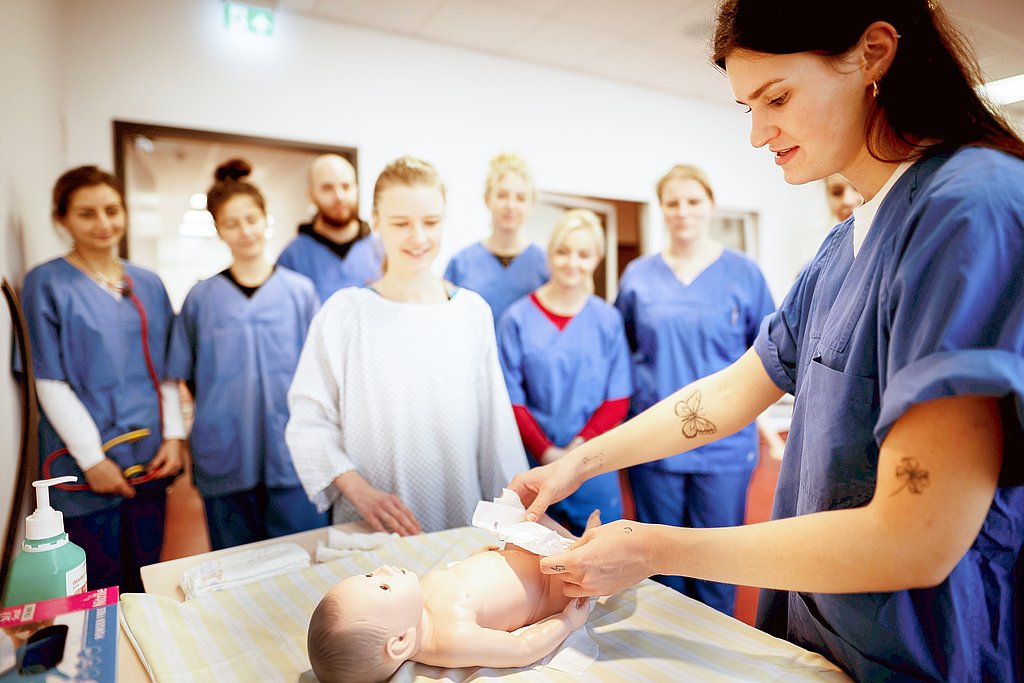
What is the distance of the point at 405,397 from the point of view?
1.16m

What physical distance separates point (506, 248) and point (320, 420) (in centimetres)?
68

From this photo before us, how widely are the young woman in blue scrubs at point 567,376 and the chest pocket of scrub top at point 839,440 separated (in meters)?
0.57

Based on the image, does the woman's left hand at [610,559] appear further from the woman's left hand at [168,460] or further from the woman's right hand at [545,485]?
the woman's left hand at [168,460]

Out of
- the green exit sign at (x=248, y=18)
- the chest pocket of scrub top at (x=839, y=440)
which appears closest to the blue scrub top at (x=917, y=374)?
the chest pocket of scrub top at (x=839, y=440)

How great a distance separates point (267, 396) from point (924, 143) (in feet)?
4.62

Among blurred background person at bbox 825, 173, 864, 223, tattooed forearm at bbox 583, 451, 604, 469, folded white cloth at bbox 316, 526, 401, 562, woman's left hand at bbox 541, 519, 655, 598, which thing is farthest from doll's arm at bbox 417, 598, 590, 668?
blurred background person at bbox 825, 173, 864, 223

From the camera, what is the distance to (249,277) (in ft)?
4.99

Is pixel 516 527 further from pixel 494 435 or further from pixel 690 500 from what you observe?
pixel 690 500

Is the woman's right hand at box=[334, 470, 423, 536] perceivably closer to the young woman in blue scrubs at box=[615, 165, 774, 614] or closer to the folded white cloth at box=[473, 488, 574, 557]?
the folded white cloth at box=[473, 488, 574, 557]

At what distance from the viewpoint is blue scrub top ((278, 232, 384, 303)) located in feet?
4.60

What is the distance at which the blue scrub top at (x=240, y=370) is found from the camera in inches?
57.2

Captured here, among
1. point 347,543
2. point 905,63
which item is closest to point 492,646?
point 347,543

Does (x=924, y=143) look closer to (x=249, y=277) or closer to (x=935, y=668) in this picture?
(x=935, y=668)

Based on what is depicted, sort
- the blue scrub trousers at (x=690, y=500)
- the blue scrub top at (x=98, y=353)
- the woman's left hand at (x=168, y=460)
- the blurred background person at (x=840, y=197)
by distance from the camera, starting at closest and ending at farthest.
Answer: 1. the blue scrub top at (x=98, y=353)
2. the woman's left hand at (x=168, y=460)
3. the blue scrub trousers at (x=690, y=500)
4. the blurred background person at (x=840, y=197)
